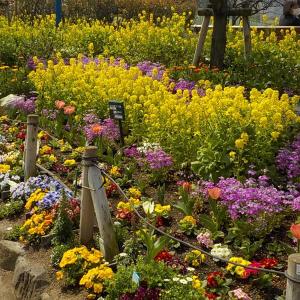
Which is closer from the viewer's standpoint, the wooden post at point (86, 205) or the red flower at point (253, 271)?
the red flower at point (253, 271)

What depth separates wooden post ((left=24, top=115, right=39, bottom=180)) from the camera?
524cm

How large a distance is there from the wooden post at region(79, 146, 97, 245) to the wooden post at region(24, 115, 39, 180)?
4.57ft

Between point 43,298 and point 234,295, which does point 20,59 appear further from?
point 234,295

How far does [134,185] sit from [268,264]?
1.99 meters

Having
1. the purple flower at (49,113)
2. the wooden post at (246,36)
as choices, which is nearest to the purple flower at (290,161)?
the purple flower at (49,113)

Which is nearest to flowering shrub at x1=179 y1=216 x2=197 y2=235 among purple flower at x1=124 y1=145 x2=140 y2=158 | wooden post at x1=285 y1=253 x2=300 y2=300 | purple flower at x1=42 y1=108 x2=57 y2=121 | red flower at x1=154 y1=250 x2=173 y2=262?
red flower at x1=154 y1=250 x2=173 y2=262

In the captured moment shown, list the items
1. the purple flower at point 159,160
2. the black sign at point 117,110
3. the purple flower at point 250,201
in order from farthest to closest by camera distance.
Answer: the black sign at point 117,110 < the purple flower at point 159,160 < the purple flower at point 250,201

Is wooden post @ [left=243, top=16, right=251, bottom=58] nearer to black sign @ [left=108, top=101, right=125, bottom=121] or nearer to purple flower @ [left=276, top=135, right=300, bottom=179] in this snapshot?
black sign @ [left=108, top=101, right=125, bottom=121]

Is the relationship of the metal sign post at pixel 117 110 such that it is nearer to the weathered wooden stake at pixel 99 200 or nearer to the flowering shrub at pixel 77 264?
the weathered wooden stake at pixel 99 200

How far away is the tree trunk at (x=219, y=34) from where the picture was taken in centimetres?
948

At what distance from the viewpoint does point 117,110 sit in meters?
5.82

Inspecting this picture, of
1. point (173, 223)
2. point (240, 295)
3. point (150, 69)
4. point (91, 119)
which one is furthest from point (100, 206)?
point (150, 69)

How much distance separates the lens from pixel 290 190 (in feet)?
15.0

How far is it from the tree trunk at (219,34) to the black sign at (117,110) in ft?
13.4
